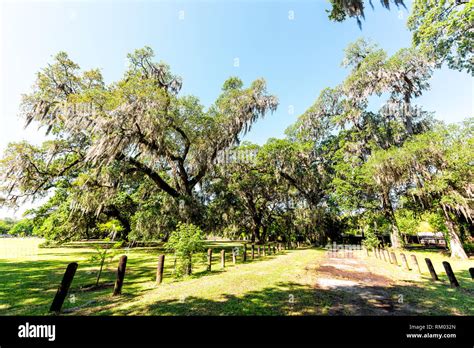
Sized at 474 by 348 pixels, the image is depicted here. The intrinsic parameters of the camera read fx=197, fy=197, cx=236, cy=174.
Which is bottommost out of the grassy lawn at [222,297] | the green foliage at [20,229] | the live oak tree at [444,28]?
the grassy lawn at [222,297]

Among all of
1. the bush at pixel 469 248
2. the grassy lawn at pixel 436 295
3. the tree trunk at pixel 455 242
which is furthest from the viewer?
the bush at pixel 469 248

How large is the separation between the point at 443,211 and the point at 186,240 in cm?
1806

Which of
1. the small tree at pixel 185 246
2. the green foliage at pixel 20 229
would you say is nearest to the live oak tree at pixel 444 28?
the small tree at pixel 185 246

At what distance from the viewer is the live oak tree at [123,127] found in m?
11.2

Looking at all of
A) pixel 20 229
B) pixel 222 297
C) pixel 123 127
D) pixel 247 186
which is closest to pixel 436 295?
pixel 222 297

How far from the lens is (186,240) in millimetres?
7527

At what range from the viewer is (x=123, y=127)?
448 inches

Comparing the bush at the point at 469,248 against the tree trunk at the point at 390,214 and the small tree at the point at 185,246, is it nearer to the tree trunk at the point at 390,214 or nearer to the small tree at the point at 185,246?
the tree trunk at the point at 390,214

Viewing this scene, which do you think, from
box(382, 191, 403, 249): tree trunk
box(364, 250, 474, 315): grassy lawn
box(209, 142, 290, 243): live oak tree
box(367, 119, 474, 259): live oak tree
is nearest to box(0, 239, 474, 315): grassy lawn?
box(364, 250, 474, 315): grassy lawn

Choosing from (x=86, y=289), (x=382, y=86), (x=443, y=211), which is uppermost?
(x=382, y=86)

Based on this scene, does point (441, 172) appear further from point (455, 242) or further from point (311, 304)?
point (311, 304)

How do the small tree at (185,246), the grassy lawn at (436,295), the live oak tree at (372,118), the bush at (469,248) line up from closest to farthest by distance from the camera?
the grassy lawn at (436,295) → the small tree at (185,246) → the bush at (469,248) → the live oak tree at (372,118)
